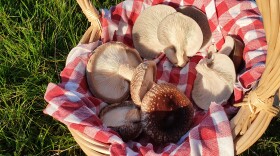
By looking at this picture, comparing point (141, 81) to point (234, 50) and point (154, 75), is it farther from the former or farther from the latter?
point (234, 50)

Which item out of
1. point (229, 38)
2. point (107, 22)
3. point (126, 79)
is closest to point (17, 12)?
point (107, 22)

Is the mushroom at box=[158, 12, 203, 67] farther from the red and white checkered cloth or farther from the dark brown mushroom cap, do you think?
the dark brown mushroom cap

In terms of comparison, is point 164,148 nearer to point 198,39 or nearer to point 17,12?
point 198,39

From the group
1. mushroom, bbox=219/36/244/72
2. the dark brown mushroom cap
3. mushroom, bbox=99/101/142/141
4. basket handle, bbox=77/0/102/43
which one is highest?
basket handle, bbox=77/0/102/43

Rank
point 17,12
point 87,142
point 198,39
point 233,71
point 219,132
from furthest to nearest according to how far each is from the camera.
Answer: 1. point 17,12
2. point 198,39
3. point 233,71
4. point 87,142
5. point 219,132

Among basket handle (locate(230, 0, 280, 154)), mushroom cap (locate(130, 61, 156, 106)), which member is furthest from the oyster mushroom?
basket handle (locate(230, 0, 280, 154))

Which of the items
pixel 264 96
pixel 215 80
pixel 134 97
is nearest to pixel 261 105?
pixel 264 96
